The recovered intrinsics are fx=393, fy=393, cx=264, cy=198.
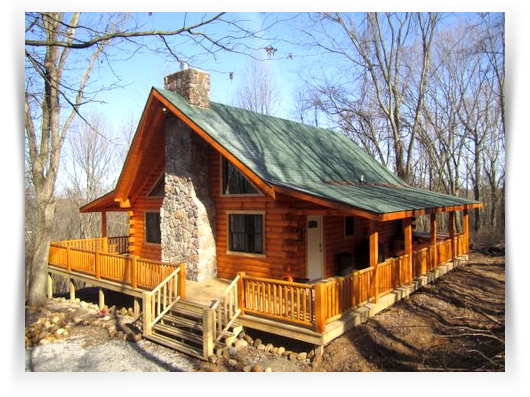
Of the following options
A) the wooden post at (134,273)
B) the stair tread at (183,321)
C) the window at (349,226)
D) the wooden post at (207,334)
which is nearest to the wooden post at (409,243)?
the window at (349,226)

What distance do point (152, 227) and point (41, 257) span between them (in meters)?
4.67

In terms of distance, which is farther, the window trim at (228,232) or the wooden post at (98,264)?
the wooden post at (98,264)

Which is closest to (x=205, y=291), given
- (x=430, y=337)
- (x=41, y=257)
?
(x=430, y=337)

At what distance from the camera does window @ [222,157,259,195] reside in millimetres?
11984

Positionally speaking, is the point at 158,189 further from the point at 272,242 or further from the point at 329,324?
the point at 329,324

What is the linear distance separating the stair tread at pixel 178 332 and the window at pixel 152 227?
5437 millimetres

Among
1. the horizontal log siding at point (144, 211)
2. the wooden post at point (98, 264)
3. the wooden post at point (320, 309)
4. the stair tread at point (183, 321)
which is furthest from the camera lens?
the horizontal log siding at point (144, 211)

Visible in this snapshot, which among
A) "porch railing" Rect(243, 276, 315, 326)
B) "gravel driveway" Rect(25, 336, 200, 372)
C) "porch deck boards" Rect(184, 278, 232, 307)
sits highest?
"porch railing" Rect(243, 276, 315, 326)

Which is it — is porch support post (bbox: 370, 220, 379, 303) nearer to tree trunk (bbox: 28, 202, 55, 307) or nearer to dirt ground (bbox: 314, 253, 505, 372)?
dirt ground (bbox: 314, 253, 505, 372)

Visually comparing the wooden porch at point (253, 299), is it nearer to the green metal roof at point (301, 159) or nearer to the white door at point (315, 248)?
the green metal roof at point (301, 159)

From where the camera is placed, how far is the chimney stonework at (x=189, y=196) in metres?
12.3

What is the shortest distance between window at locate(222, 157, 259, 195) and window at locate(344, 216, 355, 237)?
12.3ft

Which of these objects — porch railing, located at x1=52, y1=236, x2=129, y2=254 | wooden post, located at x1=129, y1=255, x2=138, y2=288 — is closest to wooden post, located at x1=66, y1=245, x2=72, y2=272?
porch railing, located at x1=52, y1=236, x2=129, y2=254

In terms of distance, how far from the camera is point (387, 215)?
8.84 meters
